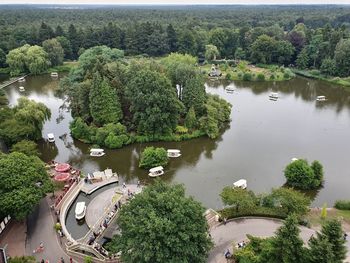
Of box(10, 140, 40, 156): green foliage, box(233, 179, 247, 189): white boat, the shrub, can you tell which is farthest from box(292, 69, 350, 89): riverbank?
box(10, 140, 40, 156): green foliage

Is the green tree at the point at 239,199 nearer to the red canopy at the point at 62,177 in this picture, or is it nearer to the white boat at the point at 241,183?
the white boat at the point at 241,183

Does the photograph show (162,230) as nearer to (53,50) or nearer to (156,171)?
(156,171)

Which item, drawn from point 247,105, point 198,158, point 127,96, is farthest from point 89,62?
point 247,105

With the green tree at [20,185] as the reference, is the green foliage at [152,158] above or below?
below

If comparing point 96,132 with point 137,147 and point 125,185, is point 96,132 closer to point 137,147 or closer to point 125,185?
point 137,147

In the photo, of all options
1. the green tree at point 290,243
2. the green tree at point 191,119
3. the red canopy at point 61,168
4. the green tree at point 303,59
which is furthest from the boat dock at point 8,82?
the green tree at point 303,59

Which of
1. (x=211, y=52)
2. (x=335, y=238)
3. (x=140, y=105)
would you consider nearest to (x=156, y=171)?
(x=140, y=105)
